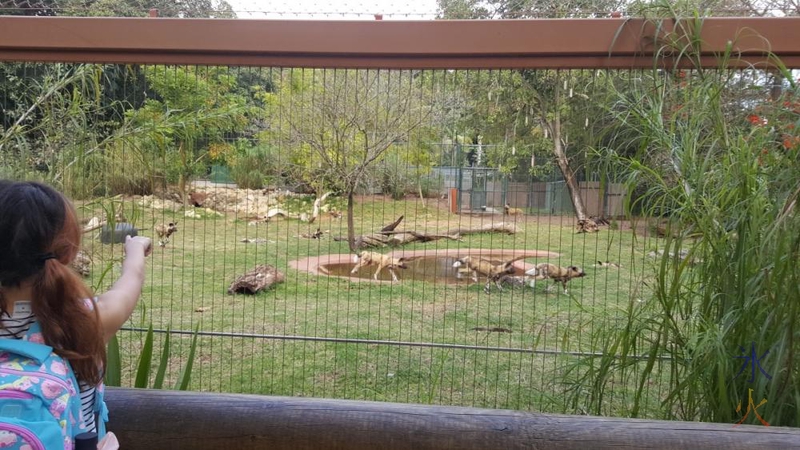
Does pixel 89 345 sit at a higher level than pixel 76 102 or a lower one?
lower

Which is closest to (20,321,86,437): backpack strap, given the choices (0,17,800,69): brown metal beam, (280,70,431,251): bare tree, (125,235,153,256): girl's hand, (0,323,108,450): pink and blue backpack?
(0,323,108,450): pink and blue backpack

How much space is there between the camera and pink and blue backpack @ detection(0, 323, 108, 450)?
3.62ft

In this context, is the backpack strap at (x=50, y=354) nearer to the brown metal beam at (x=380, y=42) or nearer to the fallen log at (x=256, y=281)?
the brown metal beam at (x=380, y=42)

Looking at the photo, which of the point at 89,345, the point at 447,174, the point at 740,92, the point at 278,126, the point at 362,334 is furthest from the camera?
the point at 362,334

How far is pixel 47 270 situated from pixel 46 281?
0.02m

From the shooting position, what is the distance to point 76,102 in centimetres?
280

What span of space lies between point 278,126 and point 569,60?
151 centimetres

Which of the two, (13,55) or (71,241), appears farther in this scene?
(13,55)

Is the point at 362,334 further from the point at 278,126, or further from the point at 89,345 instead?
the point at 89,345

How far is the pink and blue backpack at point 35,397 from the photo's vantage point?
1.10 metres


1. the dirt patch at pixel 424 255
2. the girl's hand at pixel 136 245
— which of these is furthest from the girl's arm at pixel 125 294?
the dirt patch at pixel 424 255

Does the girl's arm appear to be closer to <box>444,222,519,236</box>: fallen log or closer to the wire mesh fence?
the wire mesh fence

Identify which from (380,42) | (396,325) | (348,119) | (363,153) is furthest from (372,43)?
(396,325)

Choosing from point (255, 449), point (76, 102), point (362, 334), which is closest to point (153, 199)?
point (76, 102)
